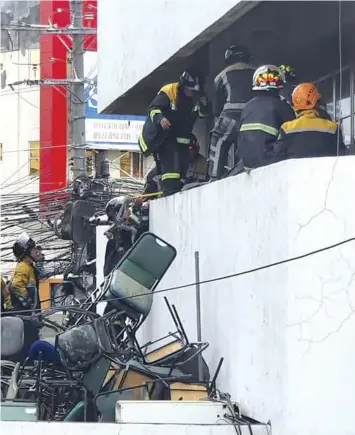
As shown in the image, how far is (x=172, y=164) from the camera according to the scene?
1188 centimetres

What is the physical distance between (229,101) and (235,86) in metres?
0.16

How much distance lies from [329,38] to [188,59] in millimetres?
1501

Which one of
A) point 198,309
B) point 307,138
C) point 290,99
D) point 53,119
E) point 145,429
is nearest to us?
point 145,429

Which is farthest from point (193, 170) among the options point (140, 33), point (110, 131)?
point (110, 131)

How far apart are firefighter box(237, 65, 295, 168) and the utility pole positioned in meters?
14.6

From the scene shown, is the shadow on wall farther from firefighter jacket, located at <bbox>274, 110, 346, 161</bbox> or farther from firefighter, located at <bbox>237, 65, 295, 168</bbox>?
firefighter jacket, located at <bbox>274, 110, 346, 161</bbox>

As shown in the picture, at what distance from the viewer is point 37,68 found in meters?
35.8

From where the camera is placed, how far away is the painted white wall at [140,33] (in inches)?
389

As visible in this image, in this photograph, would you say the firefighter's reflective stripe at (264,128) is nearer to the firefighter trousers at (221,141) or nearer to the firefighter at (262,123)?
Answer: the firefighter at (262,123)

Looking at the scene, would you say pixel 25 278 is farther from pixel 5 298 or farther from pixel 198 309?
pixel 198 309

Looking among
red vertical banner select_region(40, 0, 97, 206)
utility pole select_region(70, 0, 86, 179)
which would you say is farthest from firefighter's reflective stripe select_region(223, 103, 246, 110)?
red vertical banner select_region(40, 0, 97, 206)

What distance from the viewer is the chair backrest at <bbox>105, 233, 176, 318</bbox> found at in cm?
980

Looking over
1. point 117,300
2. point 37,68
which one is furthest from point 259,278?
point 37,68

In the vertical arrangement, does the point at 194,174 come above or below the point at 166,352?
above
